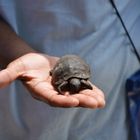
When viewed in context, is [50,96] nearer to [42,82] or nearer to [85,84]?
[42,82]

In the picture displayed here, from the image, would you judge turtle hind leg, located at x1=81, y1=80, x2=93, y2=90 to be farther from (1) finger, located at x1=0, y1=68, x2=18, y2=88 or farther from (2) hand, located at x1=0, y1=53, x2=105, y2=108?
(1) finger, located at x1=0, y1=68, x2=18, y2=88

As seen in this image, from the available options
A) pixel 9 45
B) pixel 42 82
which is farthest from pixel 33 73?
pixel 9 45

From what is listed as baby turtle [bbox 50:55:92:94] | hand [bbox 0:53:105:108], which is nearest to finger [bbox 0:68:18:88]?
hand [bbox 0:53:105:108]

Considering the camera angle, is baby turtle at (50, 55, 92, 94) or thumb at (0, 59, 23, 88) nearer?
thumb at (0, 59, 23, 88)

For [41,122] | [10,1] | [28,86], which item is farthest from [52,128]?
[10,1]

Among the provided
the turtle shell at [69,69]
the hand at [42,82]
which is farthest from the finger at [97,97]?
the turtle shell at [69,69]

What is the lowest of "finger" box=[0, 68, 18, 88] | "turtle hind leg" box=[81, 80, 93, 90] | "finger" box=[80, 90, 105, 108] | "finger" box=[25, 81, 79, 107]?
"turtle hind leg" box=[81, 80, 93, 90]

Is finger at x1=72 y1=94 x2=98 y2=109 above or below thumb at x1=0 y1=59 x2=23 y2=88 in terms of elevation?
below

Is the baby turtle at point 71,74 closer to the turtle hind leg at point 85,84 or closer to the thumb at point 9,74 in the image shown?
the turtle hind leg at point 85,84
